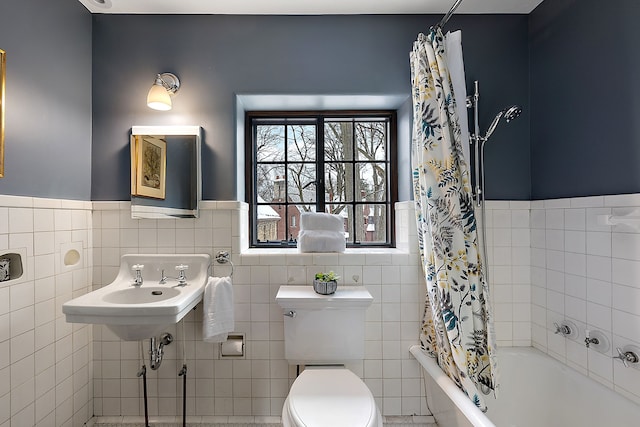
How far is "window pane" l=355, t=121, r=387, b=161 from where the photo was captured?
2.20 meters

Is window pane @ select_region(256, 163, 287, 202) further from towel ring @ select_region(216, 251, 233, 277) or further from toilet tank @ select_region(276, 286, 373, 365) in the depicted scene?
toilet tank @ select_region(276, 286, 373, 365)

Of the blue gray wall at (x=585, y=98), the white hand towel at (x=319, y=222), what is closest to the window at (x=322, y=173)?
the white hand towel at (x=319, y=222)

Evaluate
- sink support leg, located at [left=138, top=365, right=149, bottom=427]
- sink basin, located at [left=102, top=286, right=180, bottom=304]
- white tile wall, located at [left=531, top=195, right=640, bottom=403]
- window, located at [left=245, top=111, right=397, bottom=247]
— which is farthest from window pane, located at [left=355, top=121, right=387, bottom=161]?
sink support leg, located at [left=138, top=365, right=149, bottom=427]

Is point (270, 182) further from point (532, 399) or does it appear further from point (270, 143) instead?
point (532, 399)

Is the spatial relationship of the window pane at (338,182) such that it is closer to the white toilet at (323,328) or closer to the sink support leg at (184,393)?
the white toilet at (323,328)

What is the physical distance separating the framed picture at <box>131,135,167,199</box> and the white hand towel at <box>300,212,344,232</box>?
2.74 ft

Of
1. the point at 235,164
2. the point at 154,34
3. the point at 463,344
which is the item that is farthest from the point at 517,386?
the point at 154,34

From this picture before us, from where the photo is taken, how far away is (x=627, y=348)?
1.30m

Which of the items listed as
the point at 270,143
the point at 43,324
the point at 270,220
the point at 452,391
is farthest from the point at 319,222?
the point at 43,324

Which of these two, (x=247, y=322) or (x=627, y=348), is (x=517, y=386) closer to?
(x=627, y=348)

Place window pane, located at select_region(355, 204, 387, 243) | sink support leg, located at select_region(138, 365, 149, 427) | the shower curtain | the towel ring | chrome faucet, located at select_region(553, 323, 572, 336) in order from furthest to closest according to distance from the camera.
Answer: window pane, located at select_region(355, 204, 387, 243)
the towel ring
sink support leg, located at select_region(138, 365, 149, 427)
chrome faucet, located at select_region(553, 323, 572, 336)
the shower curtain

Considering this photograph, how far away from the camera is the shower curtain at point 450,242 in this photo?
143cm

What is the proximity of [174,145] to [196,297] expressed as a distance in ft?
2.88

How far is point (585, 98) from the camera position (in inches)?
60.4
